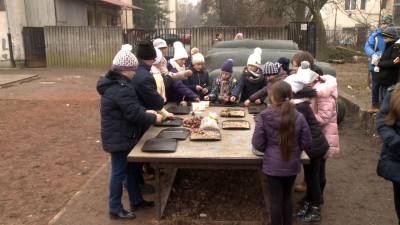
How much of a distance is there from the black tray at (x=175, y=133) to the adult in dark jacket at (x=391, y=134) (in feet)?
5.77

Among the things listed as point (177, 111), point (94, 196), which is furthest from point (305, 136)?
point (94, 196)

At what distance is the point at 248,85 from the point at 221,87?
41cm

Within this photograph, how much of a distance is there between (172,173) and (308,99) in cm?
214

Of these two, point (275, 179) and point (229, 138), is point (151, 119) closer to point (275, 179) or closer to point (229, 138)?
point (229, 138)

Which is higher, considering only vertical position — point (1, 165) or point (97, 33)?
point (97, 33)

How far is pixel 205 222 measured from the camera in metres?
3.96

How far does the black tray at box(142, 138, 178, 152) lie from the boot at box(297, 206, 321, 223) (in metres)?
1.46

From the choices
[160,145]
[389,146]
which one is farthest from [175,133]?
[389,146]

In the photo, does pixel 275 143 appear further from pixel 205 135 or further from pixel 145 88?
pixel 145 88

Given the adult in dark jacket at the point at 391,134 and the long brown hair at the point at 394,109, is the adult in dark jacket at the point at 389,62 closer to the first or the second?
the adult in dark jacket at the point at 391,134

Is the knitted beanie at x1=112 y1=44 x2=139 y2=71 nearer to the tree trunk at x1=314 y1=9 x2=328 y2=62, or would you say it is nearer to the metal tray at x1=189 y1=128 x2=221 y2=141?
the metal tray at x1=189 y1=128 x2=221 y2=141

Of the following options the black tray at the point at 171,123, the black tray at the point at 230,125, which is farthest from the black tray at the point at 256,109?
the black tray at the point at 171,123

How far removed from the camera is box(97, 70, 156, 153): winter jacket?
3.73 m

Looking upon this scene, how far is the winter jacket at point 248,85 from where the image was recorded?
570 centimetres
